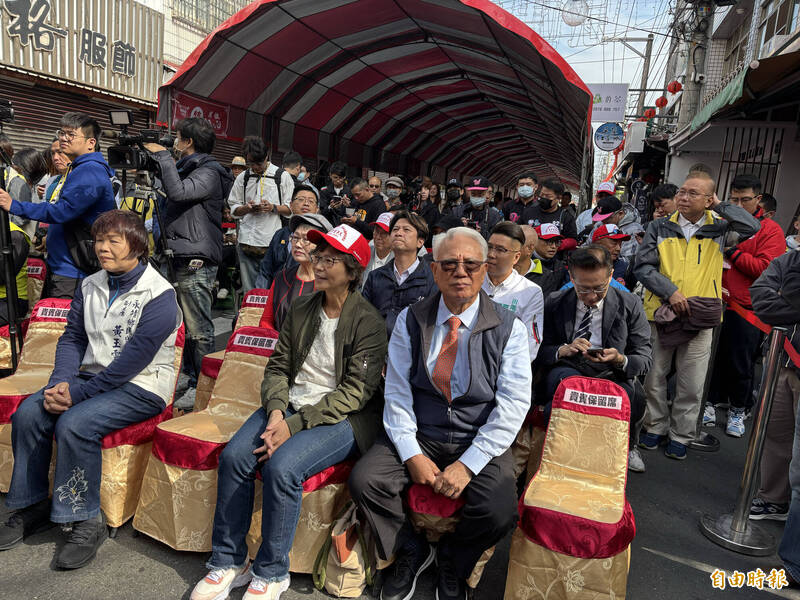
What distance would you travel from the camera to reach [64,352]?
2883mm

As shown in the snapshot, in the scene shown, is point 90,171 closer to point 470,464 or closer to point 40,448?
point 40,448

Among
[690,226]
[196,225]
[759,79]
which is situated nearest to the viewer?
[690,226]

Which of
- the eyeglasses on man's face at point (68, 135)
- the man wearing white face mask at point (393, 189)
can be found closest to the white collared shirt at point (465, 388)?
the eyeglasses on man's face at point (68, 135)

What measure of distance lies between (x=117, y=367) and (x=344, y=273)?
1211 millimetres

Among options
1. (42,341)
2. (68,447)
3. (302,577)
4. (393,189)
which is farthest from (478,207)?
(68,447)

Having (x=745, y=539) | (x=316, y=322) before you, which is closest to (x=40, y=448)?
(x=316, y=322)

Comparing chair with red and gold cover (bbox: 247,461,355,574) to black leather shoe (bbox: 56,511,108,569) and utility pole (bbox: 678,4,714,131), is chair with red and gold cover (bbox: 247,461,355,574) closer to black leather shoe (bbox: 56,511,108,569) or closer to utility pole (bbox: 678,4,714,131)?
black leather shoe (bbox: 56,511,108,569)

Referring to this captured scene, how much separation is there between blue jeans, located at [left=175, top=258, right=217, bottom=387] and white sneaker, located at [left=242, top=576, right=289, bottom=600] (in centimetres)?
216

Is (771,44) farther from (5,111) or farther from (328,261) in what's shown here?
(5,111)

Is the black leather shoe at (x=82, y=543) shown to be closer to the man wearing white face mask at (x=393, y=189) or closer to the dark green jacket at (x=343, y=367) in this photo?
the dark green jacket at (x=343, y=367)

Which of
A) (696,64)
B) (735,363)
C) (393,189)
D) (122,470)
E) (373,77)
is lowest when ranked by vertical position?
(122,470)

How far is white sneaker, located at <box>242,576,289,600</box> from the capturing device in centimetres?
228

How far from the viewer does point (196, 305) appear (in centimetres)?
427

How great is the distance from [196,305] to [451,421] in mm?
2576
